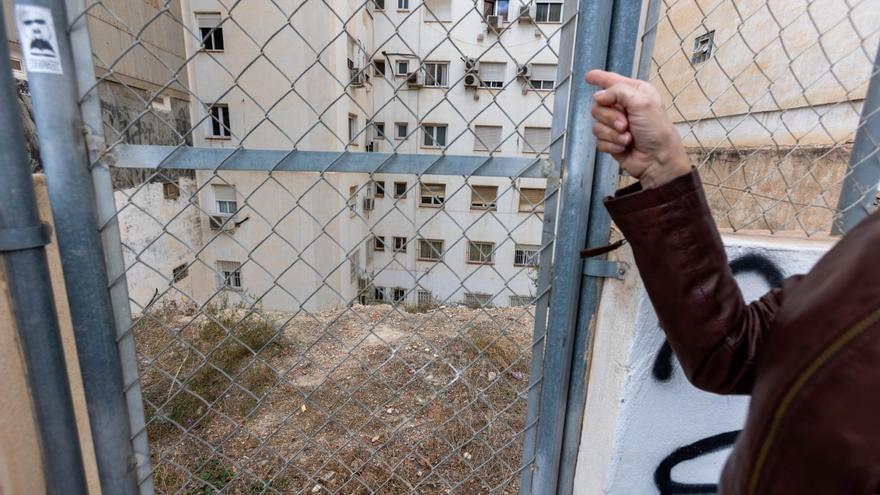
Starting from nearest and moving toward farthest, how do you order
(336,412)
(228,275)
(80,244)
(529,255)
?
(80,244) → (228,275) → (336,412) → (529,255)

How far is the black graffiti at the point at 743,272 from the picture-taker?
3.22ft

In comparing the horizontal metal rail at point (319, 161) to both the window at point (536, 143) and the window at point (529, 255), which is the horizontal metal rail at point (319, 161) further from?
the window at point (529, 255)

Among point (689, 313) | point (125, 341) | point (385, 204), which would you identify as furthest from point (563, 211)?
point (385, 204)

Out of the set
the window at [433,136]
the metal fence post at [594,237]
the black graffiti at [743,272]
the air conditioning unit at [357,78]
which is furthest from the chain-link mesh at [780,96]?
the air conditioning unit at [357,78]

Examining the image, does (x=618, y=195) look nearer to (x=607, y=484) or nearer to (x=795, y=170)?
(x=607, y=484)

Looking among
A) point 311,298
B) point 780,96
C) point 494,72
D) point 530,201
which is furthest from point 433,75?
point 494,72

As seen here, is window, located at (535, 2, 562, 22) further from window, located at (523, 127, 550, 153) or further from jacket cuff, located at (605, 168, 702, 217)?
jacket cuff, located at (605, 168, 702, 217)

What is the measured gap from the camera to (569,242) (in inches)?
37.8

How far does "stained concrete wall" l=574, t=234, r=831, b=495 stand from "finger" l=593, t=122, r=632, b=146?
0.40 m

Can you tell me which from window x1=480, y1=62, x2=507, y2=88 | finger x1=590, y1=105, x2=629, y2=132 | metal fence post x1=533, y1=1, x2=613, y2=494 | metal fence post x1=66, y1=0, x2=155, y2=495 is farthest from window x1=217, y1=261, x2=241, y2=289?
window x1=480, y1=62, x2=507, y2=88

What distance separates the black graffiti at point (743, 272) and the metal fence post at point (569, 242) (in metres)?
0.21

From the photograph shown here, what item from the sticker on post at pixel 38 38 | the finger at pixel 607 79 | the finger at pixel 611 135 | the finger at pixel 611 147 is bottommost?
the finger at pixel 611 147

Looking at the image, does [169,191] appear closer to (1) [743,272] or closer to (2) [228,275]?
(2) [228,275]

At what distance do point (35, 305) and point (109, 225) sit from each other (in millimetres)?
207
